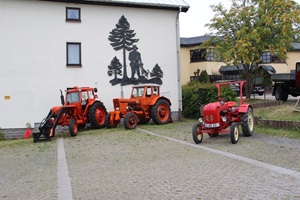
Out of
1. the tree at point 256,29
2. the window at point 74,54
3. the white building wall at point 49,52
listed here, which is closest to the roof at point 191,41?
the tree at point 256,29

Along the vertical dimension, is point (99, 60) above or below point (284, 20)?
below

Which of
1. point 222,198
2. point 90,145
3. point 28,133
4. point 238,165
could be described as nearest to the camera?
point 222,198

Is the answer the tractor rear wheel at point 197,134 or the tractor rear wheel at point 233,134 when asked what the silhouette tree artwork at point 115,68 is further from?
the tractor rear wheel at point 233,134

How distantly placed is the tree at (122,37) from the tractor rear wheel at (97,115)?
11.3 ft

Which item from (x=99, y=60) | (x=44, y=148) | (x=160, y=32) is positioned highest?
(x=160, y=32)

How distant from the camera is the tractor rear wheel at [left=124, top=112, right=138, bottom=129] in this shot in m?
14.7

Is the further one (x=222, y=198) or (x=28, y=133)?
(x=28, y=133)

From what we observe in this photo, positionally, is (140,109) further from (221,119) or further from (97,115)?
(221,119)

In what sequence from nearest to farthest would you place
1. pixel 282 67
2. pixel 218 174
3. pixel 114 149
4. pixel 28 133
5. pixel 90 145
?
pixel 218 174 < pixel 114 149 < pixel 90 145 < pixel 28 133 < pixel 282 67

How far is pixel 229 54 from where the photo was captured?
18828 millimetres

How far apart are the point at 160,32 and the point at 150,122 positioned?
549cm

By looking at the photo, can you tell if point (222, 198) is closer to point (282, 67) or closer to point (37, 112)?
point (37, 112)

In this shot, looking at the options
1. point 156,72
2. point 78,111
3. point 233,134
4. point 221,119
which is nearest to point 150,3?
point 156,72

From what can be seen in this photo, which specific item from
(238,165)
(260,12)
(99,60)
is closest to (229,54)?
(260,12)
